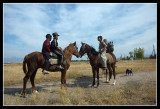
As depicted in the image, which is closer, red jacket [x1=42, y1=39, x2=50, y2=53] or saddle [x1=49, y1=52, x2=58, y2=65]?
red jacket [x1=42, y1=39, x2=50, y2=53]

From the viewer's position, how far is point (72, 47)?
26.3ft

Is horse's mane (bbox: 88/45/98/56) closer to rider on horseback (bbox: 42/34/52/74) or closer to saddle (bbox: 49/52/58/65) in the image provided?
saddle (bbox: 49/52/58/65)

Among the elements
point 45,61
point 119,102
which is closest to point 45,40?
point 45,61

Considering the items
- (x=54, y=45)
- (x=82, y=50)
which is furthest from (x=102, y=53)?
(x=54, y=45)

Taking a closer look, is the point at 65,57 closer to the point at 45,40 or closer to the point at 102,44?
the point at 45,40

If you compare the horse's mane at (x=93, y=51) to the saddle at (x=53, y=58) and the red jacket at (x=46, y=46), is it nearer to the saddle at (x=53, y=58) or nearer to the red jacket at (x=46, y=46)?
the saddle at (x=53, y=58)

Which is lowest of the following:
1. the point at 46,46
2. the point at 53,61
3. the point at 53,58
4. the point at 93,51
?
the point at 53,61

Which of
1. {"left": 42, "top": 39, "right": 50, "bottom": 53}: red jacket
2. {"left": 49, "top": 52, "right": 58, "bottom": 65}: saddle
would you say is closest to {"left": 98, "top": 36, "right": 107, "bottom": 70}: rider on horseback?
{"left": 49, "top": 52, "right": 58, "bottom": 65}: saddle

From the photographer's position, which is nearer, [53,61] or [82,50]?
[53,61]

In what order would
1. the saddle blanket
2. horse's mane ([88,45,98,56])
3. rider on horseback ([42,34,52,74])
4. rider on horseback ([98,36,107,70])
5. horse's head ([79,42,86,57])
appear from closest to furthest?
rider on horseback ([42,34,52,74]) → the saddle blanket → rider on horseback ([98,36,107,70]) → horse's mane ([88,45,98,56]) → horse's head ([79,42,86,57])

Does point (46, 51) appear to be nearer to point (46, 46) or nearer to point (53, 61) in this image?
point (46, 46)

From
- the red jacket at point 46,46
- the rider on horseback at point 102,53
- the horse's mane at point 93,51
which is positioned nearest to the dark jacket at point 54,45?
the red jacket at point 46,46

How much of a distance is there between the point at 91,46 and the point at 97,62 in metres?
1.15

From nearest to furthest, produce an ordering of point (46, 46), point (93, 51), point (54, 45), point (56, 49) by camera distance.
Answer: point (46, 46) < point (54, 45) < point (56, 49) < point (93, 51)
